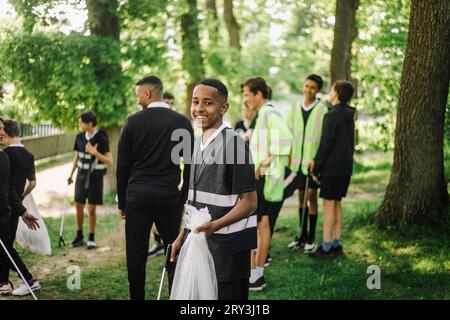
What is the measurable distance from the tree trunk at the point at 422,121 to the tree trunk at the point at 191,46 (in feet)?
31.3

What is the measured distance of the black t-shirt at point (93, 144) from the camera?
941cm

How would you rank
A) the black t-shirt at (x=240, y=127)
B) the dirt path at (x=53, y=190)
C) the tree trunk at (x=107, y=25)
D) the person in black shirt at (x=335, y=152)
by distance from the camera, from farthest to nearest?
the dirt path at (x=53, y=190)
the tree trunk at (x=107, y=25)
the black t-shirt at (x=240, y=127)
the person in black shirt at (x=335, y=152)

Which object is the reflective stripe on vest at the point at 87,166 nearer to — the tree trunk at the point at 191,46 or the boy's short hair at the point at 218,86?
the boy's short hair at the point at 218,86

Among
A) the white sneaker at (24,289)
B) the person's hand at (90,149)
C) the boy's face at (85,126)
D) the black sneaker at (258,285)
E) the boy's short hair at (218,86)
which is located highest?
the boy's short hair at (218,86)

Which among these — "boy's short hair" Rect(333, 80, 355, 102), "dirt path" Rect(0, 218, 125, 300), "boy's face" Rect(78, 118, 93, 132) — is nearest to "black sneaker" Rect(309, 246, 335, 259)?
"boy's short hair" Rect(333, 80, 355, 102)

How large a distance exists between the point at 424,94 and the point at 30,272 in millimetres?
5081

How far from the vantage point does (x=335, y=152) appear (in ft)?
26.8

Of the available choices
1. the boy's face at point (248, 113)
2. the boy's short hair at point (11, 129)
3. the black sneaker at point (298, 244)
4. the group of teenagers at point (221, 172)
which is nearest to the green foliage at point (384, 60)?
the black sneaker at point (298, 244)

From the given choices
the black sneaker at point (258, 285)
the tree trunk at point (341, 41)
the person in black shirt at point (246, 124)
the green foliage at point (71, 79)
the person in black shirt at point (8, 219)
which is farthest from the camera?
the tree trunk at point (341, 41)

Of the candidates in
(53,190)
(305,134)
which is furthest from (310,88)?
(53,190)

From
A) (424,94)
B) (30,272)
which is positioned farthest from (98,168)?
(424,94)

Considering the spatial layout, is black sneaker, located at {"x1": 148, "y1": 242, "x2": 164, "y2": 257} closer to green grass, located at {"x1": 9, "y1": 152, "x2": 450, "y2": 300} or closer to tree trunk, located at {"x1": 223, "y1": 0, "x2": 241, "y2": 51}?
green grass, located at {"x1": 9, "y1": 152, "x2": 450, "y2": 300}
